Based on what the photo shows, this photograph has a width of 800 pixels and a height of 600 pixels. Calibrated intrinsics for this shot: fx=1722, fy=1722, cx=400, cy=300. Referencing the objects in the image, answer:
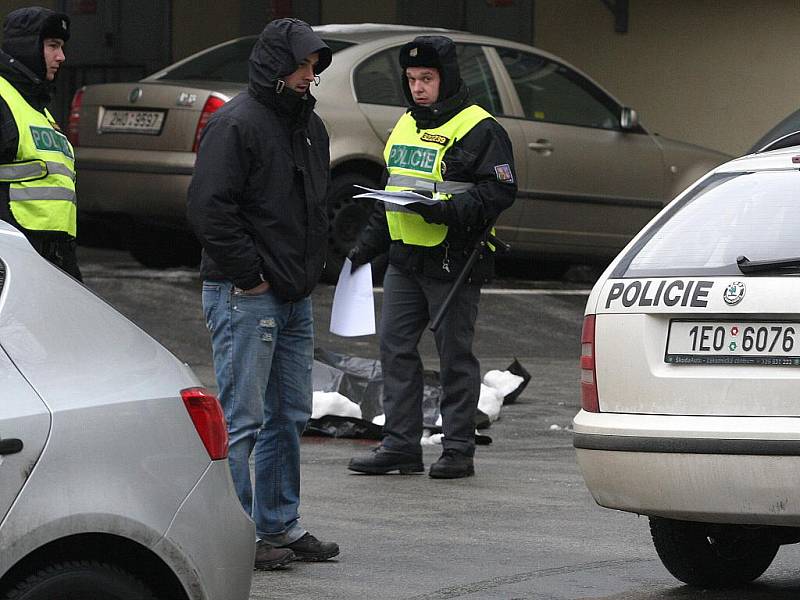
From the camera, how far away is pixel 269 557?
5363 mm

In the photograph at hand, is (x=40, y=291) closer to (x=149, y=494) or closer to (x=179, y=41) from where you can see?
(x=149, y=494)

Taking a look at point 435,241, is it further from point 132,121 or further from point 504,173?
point 132,121

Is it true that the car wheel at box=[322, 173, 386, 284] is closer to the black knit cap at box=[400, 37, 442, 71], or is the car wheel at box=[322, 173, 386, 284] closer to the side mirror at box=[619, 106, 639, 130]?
the side mirror at box=[619, 106, 639, 130]

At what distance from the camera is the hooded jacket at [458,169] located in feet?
22.7

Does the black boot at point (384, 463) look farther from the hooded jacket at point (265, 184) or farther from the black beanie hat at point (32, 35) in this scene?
the black beanie hat at point (32, 35)

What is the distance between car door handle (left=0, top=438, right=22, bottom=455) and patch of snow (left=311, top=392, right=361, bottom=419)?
15.6ft

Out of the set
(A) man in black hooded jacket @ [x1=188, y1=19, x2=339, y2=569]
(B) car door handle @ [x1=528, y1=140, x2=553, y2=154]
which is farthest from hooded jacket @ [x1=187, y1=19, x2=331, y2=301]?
(B) car door handle @ [x1=528, y1=140, x2=553, y2=154]

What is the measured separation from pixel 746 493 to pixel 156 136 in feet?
23.5

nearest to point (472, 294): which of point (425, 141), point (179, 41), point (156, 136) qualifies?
point (425, 141)

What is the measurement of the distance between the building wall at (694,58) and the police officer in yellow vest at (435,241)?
9.69 metres

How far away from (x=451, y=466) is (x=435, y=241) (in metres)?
0.92

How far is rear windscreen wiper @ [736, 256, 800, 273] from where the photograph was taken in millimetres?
4551

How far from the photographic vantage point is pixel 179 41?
18.7 m

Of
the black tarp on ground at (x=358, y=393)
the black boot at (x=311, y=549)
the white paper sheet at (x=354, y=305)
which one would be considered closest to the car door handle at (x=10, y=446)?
the black boot at (x=311, y=549)
